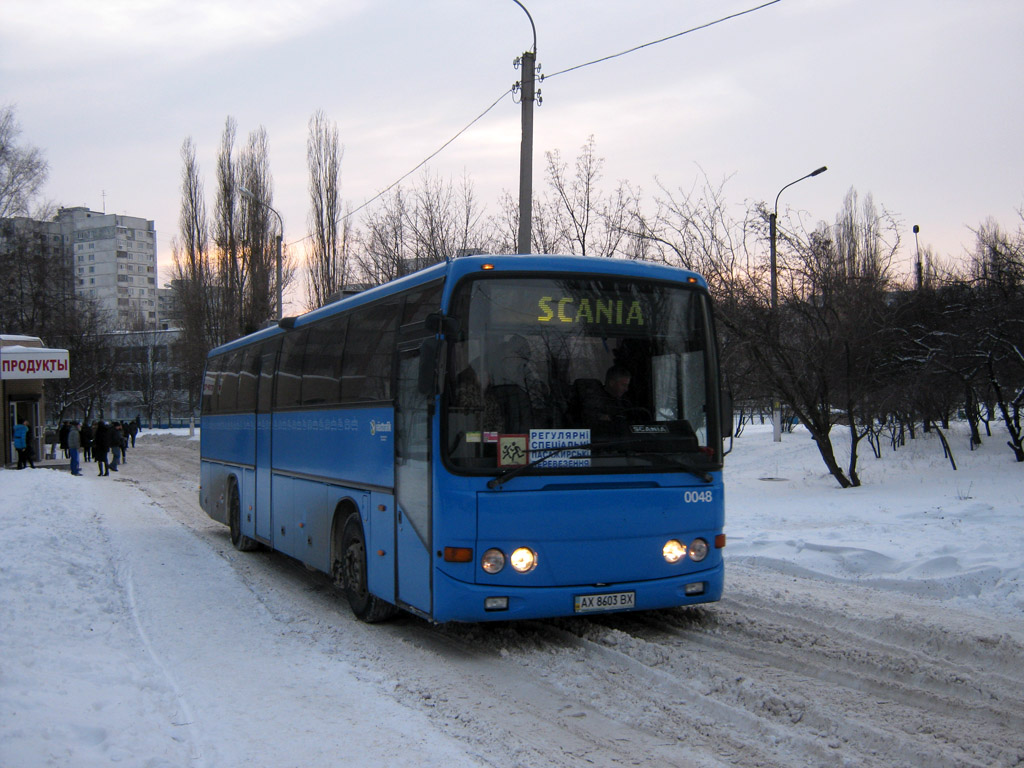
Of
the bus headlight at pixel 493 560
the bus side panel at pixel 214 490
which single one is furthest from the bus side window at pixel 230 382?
the bus headlight at pixel 493 560

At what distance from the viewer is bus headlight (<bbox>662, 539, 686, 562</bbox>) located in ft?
23.2

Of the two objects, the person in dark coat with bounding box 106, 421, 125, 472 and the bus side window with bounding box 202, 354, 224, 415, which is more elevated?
the bus side window with bounding box 202, 354, 224, 415

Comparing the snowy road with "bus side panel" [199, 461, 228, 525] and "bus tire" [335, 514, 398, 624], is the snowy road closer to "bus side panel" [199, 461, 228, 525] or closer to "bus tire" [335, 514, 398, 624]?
"bus tire" [335, 514, 398, 624]

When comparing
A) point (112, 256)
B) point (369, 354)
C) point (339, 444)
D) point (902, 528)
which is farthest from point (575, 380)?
point (112, 256)

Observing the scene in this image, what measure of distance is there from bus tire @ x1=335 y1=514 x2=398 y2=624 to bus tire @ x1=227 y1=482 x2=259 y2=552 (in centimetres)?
478

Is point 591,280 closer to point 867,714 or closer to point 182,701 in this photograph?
point 867,714

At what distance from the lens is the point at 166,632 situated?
25.9 feet

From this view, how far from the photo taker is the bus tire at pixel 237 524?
13.2m

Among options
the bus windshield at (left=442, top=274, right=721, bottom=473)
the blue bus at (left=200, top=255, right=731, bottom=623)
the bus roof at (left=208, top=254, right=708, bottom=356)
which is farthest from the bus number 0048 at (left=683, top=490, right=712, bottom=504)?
the bus roof at (left=208, top=254, right=708, bottom=356)

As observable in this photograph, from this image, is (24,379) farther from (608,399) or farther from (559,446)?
(608,399)

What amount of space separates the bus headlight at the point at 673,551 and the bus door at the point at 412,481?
6.01 feet

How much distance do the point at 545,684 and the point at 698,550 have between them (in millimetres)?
1829

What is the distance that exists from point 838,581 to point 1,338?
110 feet

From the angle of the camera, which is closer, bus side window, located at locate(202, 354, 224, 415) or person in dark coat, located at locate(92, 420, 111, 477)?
bus side window, located at locate(202, 354, 224, 415)
